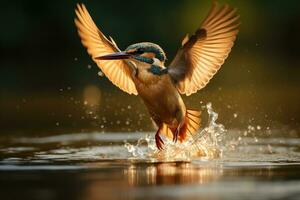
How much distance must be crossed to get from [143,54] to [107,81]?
10987mm

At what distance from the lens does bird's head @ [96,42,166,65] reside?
9062 millimetres

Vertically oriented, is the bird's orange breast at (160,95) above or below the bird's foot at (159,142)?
above

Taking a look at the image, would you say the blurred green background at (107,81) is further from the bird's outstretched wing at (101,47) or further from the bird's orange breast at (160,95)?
the bird's orange breast at (160,95)

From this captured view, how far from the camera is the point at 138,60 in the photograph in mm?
9102

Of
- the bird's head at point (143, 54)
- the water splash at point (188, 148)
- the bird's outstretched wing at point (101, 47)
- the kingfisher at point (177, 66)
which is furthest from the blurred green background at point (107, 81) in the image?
the bird's head at point (143, 54)

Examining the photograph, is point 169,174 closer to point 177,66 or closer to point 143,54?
point 143,54

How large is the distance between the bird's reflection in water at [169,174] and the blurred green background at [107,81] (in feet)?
11.3

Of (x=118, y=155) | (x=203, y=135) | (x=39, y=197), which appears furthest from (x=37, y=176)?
(x=203, y=135)

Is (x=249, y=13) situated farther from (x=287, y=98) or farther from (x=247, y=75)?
(x=287, y=98)

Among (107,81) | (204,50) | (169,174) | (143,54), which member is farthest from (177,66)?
(107,81)

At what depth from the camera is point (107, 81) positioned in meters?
20.0

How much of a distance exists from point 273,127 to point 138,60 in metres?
2.60

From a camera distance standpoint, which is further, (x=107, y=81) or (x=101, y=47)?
(x=107, y=81)

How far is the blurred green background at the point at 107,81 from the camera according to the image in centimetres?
1267
